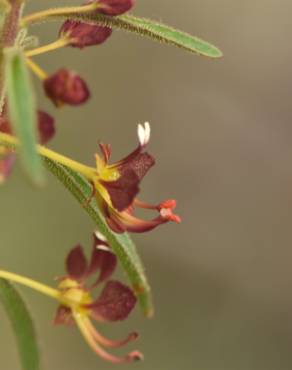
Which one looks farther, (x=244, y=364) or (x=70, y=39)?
(x=244, y=364)

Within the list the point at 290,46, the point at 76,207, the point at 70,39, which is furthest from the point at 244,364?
the point at 70,39

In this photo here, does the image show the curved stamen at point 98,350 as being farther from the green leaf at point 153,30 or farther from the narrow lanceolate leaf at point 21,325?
the green leaf at point 153,30

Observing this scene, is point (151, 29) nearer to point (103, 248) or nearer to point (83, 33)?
point (83, 33)

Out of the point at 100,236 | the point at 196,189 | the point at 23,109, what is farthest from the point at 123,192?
the point at 196,189

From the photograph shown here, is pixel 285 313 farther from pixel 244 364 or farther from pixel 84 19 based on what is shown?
pixel 84 19

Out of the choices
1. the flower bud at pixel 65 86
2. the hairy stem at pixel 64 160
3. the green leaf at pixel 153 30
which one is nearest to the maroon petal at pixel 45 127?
the flower bud at pixel 65 86

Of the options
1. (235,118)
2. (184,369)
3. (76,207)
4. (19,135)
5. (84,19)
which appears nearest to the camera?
(19,135)

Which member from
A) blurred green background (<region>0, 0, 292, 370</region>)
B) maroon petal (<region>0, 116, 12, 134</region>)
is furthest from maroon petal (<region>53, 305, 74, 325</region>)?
blurred green background (<region>0, 0, 292, 370</region>)
